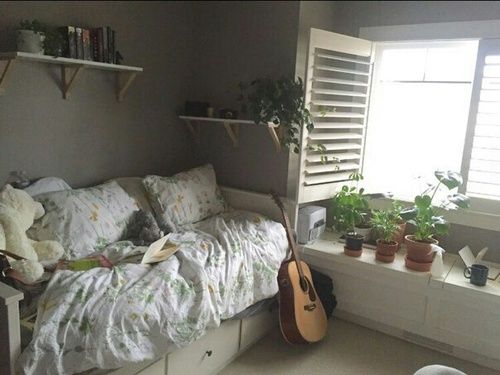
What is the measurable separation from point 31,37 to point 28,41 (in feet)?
0.07

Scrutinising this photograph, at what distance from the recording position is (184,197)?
2.36 meters

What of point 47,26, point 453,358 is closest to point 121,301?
point 47,26

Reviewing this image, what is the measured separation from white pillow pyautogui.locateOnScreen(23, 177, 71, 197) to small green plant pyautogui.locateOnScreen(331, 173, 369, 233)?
1560mm

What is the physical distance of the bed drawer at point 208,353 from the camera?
1669 mm

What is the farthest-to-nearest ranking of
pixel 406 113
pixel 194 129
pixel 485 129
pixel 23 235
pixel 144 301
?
pixel 194 129
pixel 406 113
pixel 485 129
pixel 23 235
pixel 144 301

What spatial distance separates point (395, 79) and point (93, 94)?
6.14 ft

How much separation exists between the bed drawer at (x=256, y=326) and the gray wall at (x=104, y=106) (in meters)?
1.17

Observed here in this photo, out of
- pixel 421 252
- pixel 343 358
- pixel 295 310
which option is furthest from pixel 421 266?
pixel 295 310

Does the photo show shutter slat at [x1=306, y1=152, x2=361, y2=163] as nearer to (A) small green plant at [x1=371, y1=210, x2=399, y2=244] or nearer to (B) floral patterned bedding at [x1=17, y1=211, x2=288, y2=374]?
(A) small green plant at [x1=371, y1=210, x2=399, y2=244]

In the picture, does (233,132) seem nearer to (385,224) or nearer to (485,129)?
(385,224)

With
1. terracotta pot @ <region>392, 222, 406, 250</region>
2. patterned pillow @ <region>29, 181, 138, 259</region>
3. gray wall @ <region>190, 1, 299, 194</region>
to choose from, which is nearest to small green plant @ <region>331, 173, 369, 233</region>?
terracotta pot @ <region>392, 222, 406, 250</region>

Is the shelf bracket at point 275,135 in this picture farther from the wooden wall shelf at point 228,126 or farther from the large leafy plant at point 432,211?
the large leafy plant at point 432,211

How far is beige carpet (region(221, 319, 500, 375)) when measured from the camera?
1.98m

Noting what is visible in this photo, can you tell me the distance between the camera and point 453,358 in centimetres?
214
